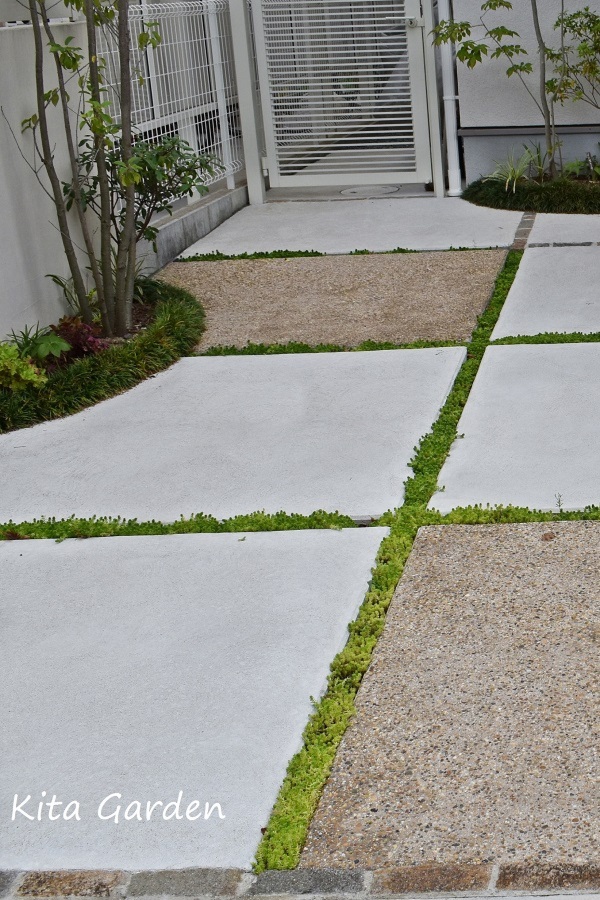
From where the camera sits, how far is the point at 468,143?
28.2ft

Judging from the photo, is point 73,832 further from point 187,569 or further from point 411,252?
point 411,252

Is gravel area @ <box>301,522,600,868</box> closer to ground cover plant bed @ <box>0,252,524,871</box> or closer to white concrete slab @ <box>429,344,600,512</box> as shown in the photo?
ground cover plant bed @ <box>0,252,524,871</box>

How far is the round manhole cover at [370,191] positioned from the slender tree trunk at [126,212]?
3.53 m

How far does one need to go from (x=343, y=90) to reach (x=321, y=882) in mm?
7684

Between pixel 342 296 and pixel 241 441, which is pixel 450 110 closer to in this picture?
pixel 342 296

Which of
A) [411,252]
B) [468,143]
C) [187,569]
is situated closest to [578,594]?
[187,569]

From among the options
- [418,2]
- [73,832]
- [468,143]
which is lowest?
[73,832]

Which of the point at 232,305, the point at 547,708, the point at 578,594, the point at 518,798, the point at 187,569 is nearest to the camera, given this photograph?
the point at 518,798

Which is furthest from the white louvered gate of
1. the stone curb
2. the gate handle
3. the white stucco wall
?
the stone curb

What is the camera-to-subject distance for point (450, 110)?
8.52 m

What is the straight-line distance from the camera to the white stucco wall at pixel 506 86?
8156 millimetres

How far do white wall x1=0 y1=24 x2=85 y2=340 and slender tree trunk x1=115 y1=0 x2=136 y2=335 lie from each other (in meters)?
0.37

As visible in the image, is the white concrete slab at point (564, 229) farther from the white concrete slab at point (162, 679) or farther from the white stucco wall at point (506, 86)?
the white concrete slab at point (162, 679)

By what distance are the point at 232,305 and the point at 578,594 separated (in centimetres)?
369
